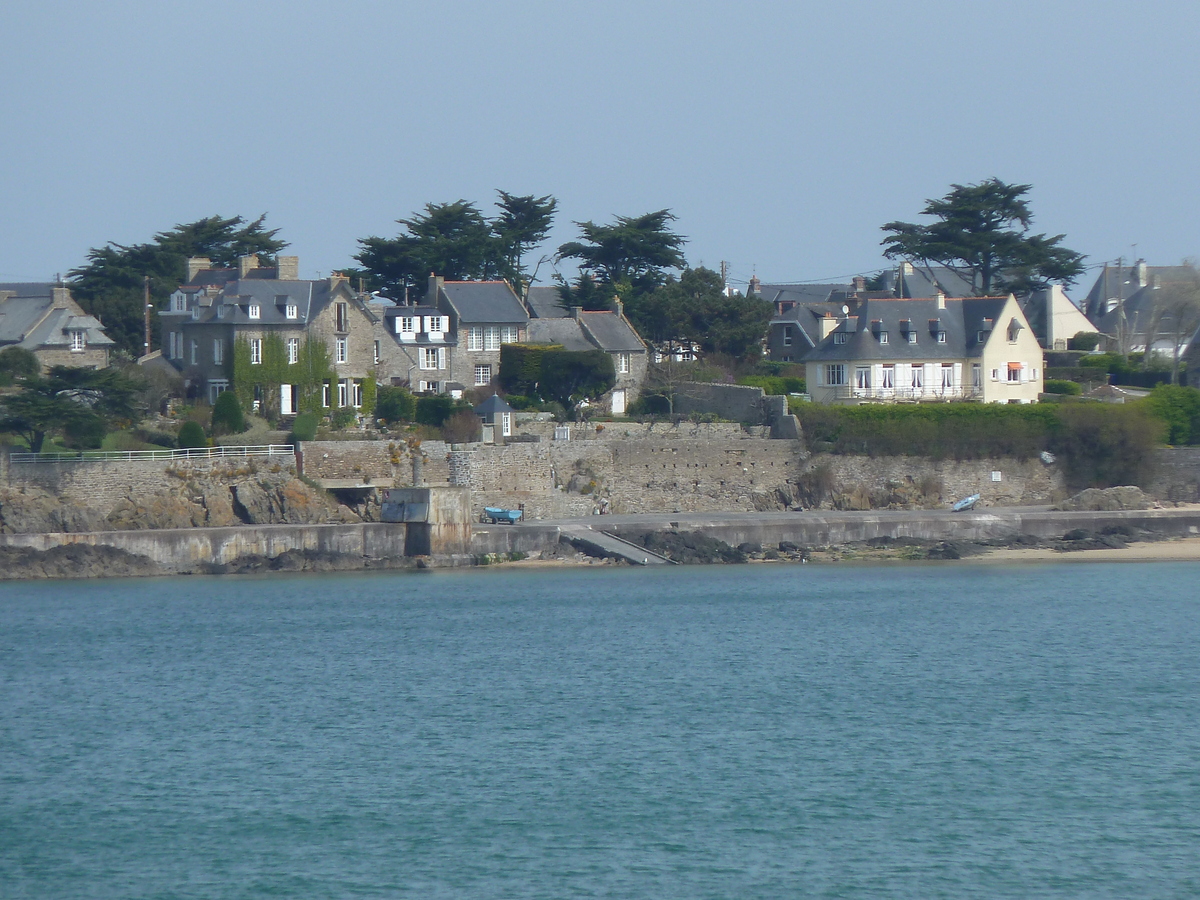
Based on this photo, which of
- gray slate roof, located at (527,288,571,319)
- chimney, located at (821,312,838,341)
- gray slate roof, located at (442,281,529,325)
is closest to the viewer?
gray slate roof, located at (442,281,529,325)

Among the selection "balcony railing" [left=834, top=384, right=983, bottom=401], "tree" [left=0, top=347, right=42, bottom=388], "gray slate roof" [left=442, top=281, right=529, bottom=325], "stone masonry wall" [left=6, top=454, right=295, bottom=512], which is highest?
"gray slate roof" [left=442, top=281, right=529, bottom=325]

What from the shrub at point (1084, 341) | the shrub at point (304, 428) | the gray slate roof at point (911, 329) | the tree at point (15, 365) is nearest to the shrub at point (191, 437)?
the shrub at point (304, 428)

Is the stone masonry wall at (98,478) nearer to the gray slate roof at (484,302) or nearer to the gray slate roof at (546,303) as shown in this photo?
the gray slate roof at (484,302)

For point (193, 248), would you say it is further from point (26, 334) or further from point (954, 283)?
point (954, 283)

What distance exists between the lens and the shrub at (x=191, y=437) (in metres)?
38.2

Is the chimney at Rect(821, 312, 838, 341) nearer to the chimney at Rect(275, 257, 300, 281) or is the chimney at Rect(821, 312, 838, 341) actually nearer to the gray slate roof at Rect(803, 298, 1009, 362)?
the gray slate roof at Rect(803, 298, 1009, 362)

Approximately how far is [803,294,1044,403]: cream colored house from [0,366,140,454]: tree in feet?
67.1

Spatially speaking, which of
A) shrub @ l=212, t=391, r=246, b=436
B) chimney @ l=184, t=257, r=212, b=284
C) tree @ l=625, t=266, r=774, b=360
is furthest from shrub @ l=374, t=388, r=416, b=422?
tree @ l=625, t=266, r=774, b=360

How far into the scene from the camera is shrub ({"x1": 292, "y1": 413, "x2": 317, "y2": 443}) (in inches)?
1559

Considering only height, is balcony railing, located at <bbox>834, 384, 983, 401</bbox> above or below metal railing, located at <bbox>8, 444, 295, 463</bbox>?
above

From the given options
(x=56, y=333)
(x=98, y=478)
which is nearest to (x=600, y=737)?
(x=98, y=478)

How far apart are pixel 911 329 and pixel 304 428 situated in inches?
751

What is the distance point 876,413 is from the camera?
4288cm

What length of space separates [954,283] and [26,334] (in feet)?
113
